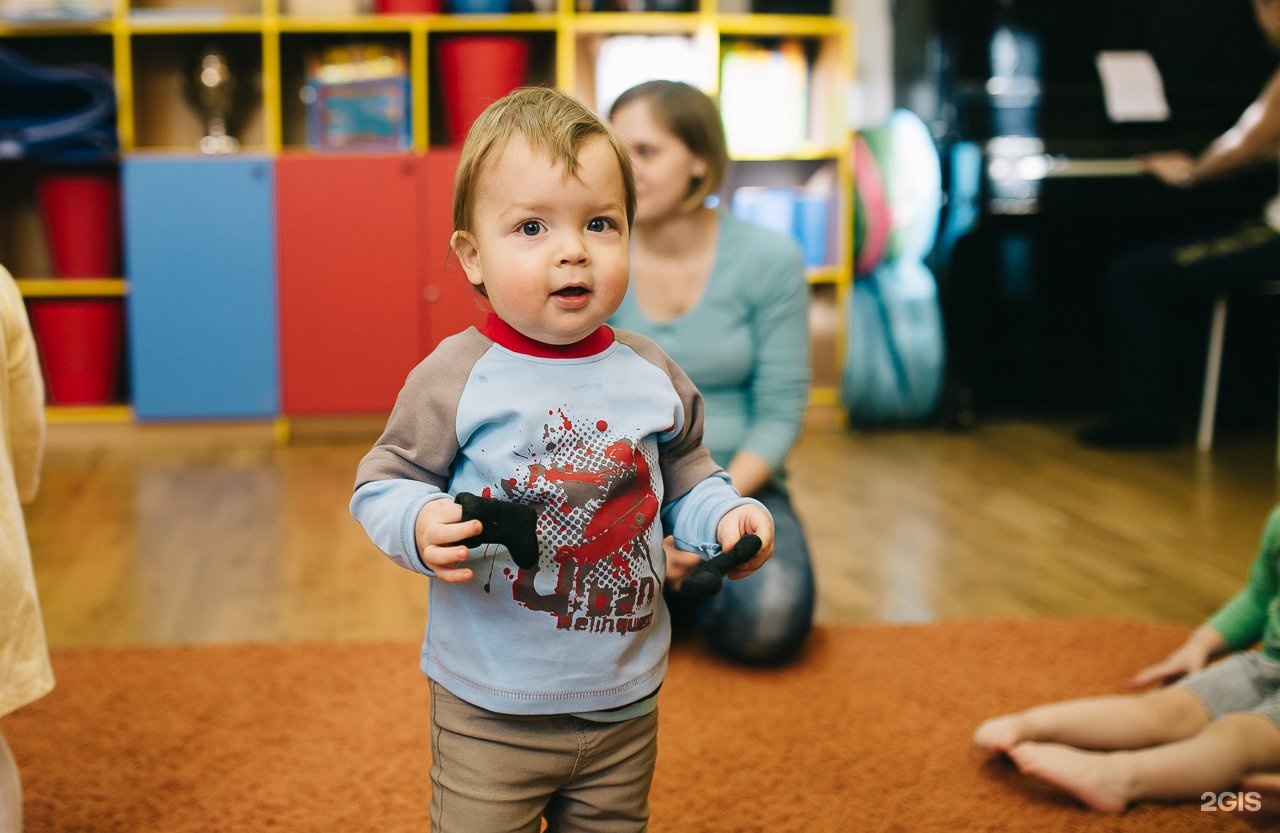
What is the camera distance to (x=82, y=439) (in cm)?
342

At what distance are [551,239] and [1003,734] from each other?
0.82m

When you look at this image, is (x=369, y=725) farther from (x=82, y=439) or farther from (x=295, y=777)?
(x=82, y=439)

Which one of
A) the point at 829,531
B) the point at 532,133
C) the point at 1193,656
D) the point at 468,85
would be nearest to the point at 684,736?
the point at 1193,656

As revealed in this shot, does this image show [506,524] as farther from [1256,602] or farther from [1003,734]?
[1256,602]

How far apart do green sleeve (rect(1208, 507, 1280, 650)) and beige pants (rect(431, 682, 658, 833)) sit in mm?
816

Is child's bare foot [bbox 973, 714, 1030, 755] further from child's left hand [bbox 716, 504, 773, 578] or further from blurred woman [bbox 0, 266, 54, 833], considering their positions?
blurred woman [bbox 0, 266, 54, 833]

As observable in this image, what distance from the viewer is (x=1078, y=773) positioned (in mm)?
1285

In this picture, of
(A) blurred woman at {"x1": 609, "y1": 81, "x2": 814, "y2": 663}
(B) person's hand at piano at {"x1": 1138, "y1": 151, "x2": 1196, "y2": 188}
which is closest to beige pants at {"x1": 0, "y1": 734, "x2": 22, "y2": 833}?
(A) blurred woman at {"x1": 609, "y1": 81, "x2": 814, "y2": 663}

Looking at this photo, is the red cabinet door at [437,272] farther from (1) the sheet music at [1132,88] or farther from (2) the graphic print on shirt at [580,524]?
(2) the graphic print on shirt at [580,524]

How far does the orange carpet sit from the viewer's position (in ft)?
4.19

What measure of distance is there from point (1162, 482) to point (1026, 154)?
1.00 m

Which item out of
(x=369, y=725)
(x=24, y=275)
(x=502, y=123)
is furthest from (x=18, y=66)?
(x=502, y=123)

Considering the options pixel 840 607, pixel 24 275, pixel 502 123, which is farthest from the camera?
pixel 24 275

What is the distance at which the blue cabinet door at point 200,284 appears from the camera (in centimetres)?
334
